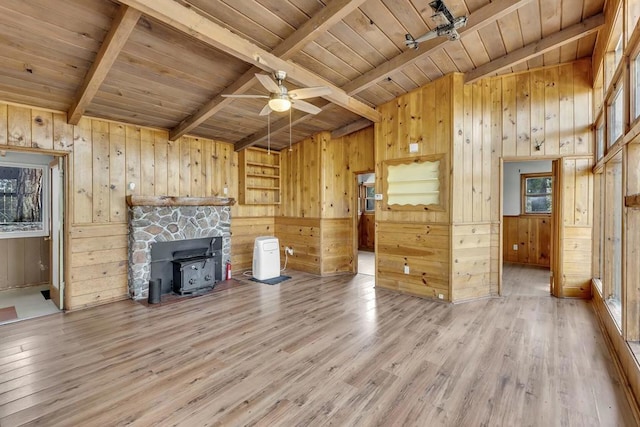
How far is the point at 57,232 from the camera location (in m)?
4.15

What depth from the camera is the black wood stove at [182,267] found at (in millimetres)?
4594

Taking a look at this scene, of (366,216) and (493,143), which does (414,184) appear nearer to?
(493,143)

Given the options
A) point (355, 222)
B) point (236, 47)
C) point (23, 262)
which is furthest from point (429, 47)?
point (23, 262)

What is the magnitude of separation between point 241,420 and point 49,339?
2602 millimetres

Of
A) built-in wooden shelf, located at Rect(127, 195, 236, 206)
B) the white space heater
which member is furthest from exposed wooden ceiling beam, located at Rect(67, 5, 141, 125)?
the white space heater

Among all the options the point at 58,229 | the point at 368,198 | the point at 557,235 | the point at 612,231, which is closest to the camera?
the point at 612,231

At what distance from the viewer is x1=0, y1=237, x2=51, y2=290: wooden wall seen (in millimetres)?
4711

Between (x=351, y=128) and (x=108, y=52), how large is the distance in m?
3.89

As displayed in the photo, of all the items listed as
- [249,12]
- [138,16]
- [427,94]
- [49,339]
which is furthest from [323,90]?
[49,339]

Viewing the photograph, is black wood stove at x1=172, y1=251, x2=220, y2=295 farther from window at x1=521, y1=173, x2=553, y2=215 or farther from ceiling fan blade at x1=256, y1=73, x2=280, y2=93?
window at x1=521, y1=173, x2=553, y2=215

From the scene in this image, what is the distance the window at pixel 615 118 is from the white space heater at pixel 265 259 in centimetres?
502

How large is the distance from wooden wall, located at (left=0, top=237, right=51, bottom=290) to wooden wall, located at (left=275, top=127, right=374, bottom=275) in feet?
14.4

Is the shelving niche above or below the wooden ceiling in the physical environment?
below

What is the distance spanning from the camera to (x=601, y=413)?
6.41ft
